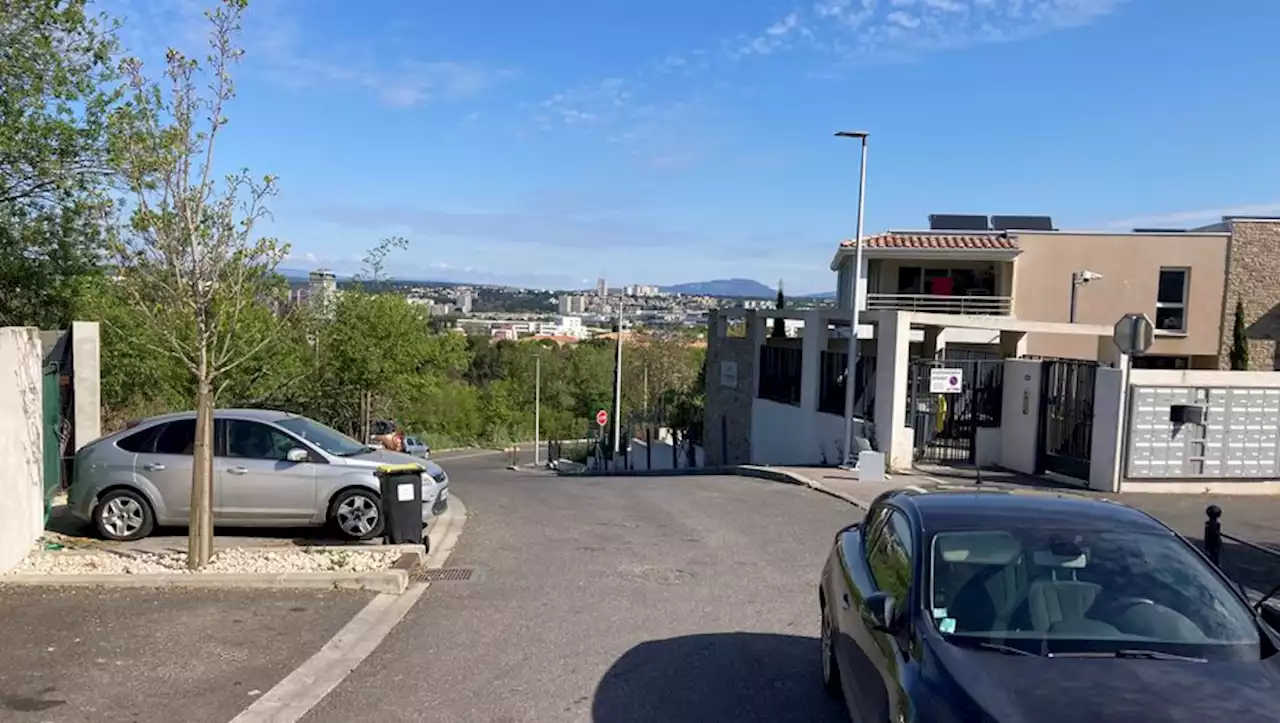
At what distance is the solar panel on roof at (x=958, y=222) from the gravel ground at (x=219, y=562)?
95.2 ft

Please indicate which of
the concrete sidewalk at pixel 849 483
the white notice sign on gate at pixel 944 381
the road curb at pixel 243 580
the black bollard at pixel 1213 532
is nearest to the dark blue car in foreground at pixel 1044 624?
the black bollard at pixel 1213 532

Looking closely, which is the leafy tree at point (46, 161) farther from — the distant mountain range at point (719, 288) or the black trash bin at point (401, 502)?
the distant mountain range at point (719, 288)

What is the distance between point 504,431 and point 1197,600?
65.3 m

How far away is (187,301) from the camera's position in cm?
852

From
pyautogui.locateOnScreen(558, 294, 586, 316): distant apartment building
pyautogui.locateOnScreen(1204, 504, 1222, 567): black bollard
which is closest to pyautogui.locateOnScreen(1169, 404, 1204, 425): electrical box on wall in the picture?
pyautogui.locateOnScreen(1204, 504, 1222, 567): black bollard

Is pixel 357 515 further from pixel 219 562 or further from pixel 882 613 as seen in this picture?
pixel 882 613

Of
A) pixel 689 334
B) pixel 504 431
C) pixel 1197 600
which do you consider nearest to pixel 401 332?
pixel 1197 600

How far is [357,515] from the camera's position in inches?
404

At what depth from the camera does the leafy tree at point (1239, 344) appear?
1245 inches

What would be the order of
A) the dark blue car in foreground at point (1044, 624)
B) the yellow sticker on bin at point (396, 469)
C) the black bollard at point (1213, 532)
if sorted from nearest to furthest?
the dark blue car in foreground at point (1044, 624), the black bollard at point (1213, 532), the yellow sticker on bin at point (396, 469)

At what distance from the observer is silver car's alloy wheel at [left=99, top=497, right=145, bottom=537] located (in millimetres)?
10172

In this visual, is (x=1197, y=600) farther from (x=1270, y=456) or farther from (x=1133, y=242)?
(x=1133, y=242)

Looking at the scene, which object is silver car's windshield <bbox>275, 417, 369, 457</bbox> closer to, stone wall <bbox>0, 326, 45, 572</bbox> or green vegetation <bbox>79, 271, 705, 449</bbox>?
green vegetation <bbox>79, 271, 705, 449</bbox>

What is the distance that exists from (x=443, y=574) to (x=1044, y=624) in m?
6.36
